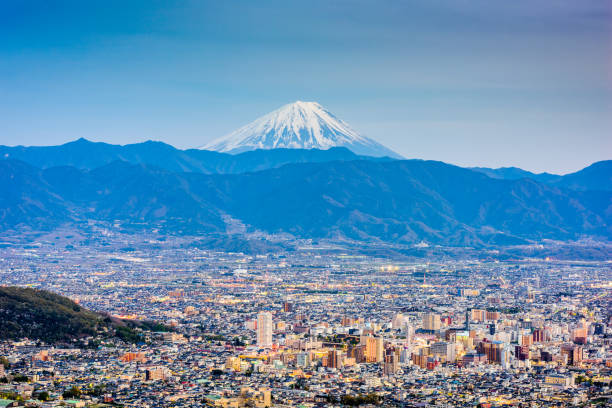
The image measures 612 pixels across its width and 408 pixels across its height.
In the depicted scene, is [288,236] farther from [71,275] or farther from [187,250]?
[71,275]

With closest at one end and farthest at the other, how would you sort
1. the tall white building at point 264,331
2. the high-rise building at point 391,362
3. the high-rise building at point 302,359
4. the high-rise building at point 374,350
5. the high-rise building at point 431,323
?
1. the high-rise building at point 391,362
2. the high-rise building at point 302,359
3. the high-rise building at point 374,350
4. the tall white building at point 264,331
5. the high-rise building at point 431,323

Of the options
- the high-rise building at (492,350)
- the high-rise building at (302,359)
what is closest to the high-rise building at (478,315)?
the high-rise building at (492,350)

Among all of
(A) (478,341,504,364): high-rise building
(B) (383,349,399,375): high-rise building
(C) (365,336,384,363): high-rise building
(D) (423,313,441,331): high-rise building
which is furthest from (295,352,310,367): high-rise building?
(D) (423,313,441,331): high-rise building

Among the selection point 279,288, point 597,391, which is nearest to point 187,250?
point 279,288

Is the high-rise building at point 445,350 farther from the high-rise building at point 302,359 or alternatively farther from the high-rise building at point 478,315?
the high-rise building at point 478,315

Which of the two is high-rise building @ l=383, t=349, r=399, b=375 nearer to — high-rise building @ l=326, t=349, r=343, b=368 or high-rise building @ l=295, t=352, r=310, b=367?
high-rise building @ l=326, t=349, r=343, b=368
